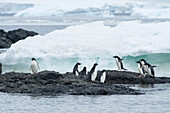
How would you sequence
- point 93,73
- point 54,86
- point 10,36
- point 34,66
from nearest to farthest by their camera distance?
point 54,86
point 93,73
point 34,66
point 10,36

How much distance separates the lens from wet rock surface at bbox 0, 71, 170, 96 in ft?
39.1

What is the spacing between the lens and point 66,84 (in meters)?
13.0

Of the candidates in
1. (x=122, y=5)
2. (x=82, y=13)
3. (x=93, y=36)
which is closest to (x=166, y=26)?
(x=93, y=36)

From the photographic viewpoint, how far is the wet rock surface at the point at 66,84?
11922 millimetres

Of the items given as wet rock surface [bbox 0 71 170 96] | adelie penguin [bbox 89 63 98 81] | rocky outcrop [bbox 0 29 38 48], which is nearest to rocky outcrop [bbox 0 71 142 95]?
wet rock surface [bbox 0 71 170 96]

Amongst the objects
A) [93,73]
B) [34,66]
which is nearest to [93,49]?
[34,66]

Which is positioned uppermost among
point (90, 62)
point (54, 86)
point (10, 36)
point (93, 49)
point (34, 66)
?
point (10, 36)

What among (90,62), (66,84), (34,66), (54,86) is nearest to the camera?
(54,86)

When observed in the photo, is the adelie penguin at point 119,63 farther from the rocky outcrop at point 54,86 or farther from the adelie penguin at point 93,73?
the adelie penguin at point 93,73

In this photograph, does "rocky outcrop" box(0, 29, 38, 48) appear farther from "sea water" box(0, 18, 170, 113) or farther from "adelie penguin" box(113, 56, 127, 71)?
"adelie penguin" box(113, 56, 127, 71)

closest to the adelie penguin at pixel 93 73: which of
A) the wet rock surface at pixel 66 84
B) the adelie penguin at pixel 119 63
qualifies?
the wet rock surface at pixel 66 84

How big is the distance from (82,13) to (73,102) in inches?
3225

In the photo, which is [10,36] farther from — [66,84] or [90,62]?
[66,84]

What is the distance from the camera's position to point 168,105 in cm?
1005
